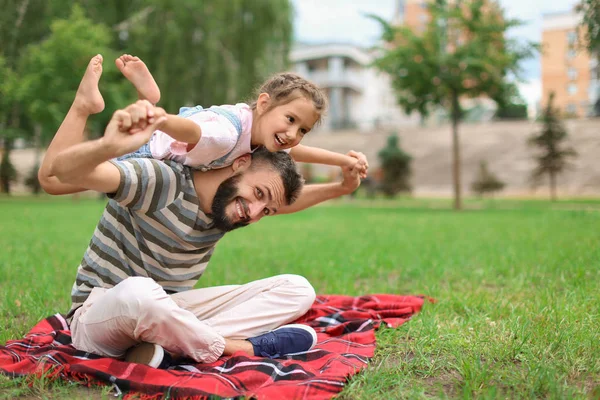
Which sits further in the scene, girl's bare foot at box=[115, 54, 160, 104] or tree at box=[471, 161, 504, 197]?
tree at box=[471, 161, 504, 197]

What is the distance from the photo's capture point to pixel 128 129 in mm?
1850

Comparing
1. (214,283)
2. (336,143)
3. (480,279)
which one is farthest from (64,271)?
(336,143)

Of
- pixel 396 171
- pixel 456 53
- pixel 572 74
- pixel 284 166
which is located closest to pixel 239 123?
pixel 284 166

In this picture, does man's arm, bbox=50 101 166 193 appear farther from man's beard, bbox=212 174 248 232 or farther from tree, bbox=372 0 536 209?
tree, bbox=372 0 536 209

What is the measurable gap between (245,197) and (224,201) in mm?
95

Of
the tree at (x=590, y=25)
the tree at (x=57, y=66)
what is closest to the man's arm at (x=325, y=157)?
the tree at (x=590, y=25)

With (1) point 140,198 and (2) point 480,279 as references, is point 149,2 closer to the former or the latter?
(2) point 480,279

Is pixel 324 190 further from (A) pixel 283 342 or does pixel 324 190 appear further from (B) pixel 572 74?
(B) pixel 572 74

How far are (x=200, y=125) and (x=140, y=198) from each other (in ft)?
1.23

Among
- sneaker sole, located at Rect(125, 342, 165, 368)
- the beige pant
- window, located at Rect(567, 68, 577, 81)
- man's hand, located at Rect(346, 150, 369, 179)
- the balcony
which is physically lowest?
sneaker sole, located at Rect(125, 342, 165, 368)

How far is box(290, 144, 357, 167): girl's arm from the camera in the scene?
293 centimetres

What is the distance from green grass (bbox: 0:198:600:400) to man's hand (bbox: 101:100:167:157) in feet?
2.90

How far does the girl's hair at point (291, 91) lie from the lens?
2.65m

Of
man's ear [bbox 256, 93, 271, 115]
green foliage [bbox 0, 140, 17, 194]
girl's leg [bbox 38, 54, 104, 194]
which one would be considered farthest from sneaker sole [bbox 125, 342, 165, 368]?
green foliage [bbox 0, 140, 17, 194]
